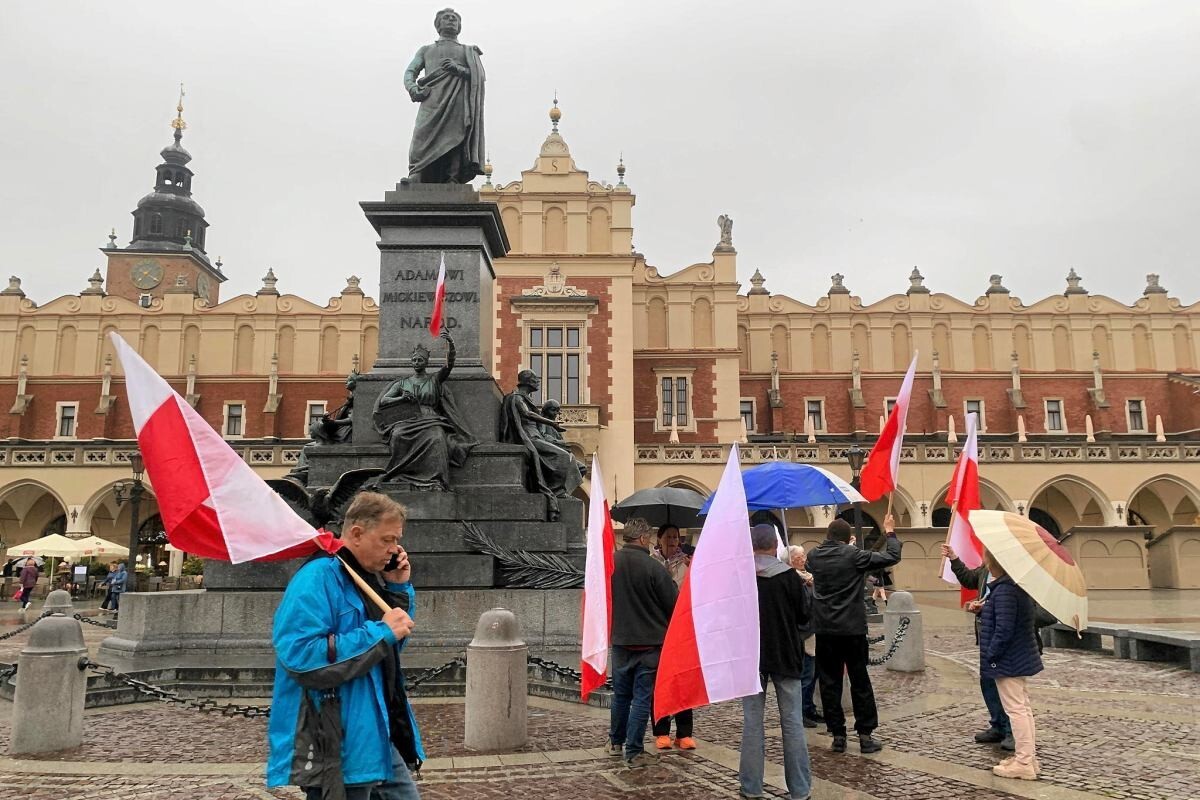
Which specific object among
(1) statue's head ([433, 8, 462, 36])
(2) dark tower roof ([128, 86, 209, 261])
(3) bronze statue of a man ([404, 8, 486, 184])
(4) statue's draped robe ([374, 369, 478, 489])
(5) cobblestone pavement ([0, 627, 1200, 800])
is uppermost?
(2) dark tower roof ([128, 86, 209, 261])

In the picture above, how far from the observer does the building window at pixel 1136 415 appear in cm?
4131

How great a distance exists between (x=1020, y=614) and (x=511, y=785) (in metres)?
3.09

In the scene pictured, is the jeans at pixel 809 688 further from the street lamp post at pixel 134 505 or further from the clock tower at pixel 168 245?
the clock tower at pixel 168 245

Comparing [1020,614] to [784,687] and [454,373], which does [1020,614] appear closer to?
[784,687]

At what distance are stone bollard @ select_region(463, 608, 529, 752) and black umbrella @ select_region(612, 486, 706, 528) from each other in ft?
24.9

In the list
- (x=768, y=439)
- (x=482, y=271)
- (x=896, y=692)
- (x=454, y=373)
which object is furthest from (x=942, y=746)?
(x=768, y=439)

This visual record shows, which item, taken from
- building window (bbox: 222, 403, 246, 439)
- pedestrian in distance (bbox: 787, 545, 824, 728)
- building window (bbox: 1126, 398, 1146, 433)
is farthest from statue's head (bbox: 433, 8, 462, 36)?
building window (bbox: 1126, 398, 1146, 433)

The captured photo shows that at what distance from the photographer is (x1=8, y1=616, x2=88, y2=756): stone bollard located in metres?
5.44

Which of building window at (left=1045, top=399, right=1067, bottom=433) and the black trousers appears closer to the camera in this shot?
the black trousers

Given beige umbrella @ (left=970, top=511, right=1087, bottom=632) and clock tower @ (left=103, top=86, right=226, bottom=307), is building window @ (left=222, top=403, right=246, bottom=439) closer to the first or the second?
clock tower @ (left=103, top=86, right=226, bottom=307)

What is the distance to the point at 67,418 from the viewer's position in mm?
41375

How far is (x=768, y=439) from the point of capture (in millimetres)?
39281

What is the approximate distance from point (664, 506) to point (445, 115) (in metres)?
6.32

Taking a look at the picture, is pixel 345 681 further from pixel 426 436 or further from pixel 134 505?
pixel 134 505
